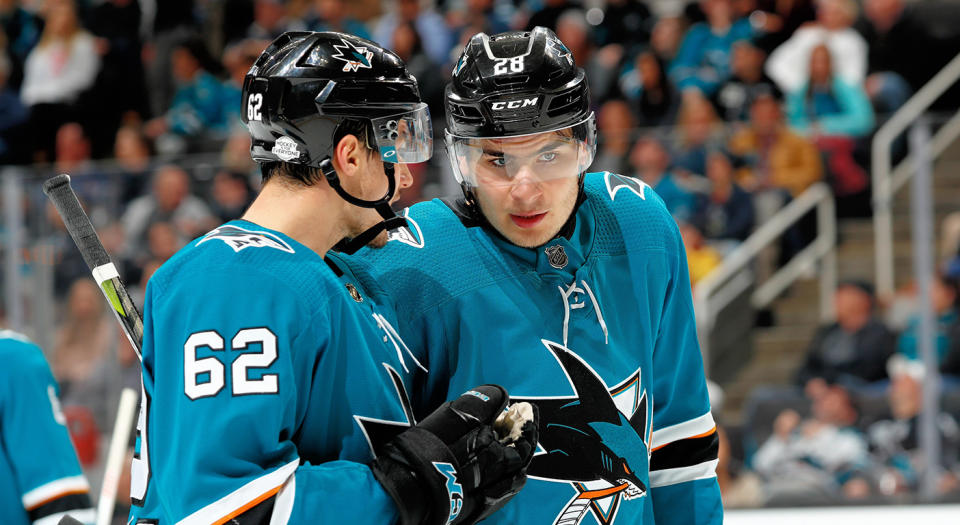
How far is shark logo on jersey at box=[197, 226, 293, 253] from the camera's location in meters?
1.55

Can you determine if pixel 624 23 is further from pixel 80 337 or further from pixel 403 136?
pixel 403 136

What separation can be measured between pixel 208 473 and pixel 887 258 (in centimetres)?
327

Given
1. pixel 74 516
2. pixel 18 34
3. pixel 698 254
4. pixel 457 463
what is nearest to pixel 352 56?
pixel 457 463

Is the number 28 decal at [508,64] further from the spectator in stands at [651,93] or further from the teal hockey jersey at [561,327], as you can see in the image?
the spectator in stands at [651,93]

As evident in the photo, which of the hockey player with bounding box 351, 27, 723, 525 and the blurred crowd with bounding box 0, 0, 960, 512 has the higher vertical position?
the hockey player with bounding box 351, 27, 723, 525

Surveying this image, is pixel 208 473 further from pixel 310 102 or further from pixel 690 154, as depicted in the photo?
pixel 690 154

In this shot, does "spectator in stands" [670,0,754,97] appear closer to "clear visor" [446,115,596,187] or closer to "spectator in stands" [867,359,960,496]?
"spectator in stands" [867,359,960,496]

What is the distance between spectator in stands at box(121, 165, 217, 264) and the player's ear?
9.99 feet

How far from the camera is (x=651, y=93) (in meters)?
6.18

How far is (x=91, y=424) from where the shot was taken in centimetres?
477

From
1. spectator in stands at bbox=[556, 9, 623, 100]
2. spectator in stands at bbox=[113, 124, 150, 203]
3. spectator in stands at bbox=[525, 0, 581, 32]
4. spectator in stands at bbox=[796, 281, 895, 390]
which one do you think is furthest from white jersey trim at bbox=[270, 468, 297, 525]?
spectator in stands at bbox=[525, 0, 581, 32]

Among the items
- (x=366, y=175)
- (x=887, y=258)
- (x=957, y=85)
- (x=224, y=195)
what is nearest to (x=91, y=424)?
(x=224, y=195)

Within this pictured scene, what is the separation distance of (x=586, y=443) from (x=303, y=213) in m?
0.60

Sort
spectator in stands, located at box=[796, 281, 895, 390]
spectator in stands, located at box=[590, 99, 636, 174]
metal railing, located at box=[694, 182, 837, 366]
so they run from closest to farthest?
spectator in stands, located at box=[796, 281, 895, 390]
metal railing, located at box=[694, 182, 837, 366]
spectator in stands, located at box=[590, 99, 636, 174]
